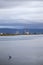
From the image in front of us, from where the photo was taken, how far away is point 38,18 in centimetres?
191

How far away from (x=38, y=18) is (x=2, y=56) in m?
0.83

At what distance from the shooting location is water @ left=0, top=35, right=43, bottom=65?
2.03 meters

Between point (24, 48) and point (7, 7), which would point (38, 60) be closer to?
point (24, 48)

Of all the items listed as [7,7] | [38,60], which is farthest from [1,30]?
[38,60]

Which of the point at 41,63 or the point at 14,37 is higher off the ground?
the point at 14,37

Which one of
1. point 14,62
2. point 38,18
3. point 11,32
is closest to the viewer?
point 11,32

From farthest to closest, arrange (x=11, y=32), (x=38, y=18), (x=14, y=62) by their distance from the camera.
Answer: (x=14, y=62)
(x=38, y=18)
(x=11, y=32)

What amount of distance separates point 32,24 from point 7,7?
0.44 meters

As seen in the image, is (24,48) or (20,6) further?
(24,48)

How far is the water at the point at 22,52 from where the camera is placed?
2031 millimetres

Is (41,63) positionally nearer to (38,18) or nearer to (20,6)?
(38,18)

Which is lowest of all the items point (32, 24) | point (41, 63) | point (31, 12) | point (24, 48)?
point (41, 63)

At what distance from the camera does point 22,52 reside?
2.18m

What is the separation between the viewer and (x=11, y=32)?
70.4 inches
